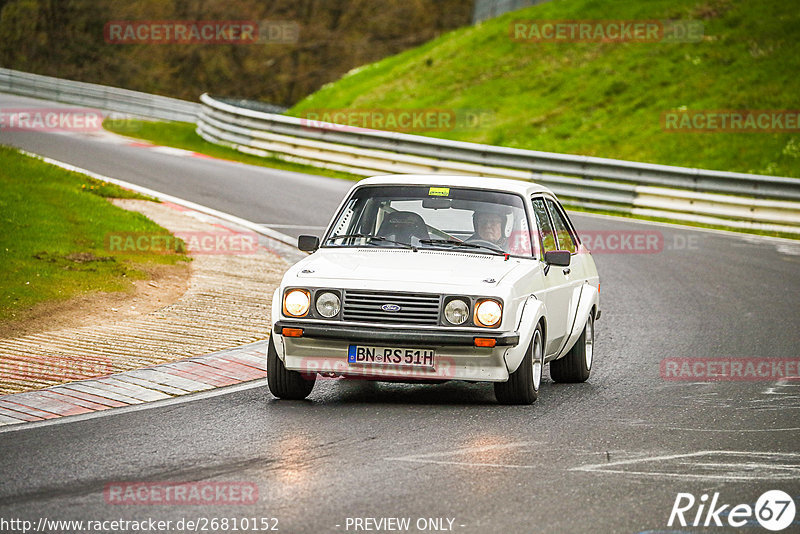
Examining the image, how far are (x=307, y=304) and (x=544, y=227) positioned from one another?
7.97 ft

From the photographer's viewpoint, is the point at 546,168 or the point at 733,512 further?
the point at 546,168

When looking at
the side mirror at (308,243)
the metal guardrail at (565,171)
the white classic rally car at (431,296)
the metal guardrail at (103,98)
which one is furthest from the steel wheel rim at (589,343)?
the metal guardrail at (103,98)

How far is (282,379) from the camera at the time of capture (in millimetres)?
8273

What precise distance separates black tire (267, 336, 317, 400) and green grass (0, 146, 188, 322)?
11.4ft

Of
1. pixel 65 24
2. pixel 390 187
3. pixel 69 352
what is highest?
→ pixel 65 24

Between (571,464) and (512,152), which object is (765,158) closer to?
(512,152)

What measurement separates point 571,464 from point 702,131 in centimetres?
2215

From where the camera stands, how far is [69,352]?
31.0 ft

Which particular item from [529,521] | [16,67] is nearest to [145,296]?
[529,521]

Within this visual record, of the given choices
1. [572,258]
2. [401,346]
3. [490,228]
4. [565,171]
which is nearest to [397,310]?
[401,346]

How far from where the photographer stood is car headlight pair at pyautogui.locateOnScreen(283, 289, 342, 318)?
800cm

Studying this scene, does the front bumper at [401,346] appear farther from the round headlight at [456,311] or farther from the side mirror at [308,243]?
the side mirror at [308,243]

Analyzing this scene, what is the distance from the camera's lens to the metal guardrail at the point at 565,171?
21.7 meters

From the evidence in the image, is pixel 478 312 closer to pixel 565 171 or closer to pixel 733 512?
pixel 733 512
